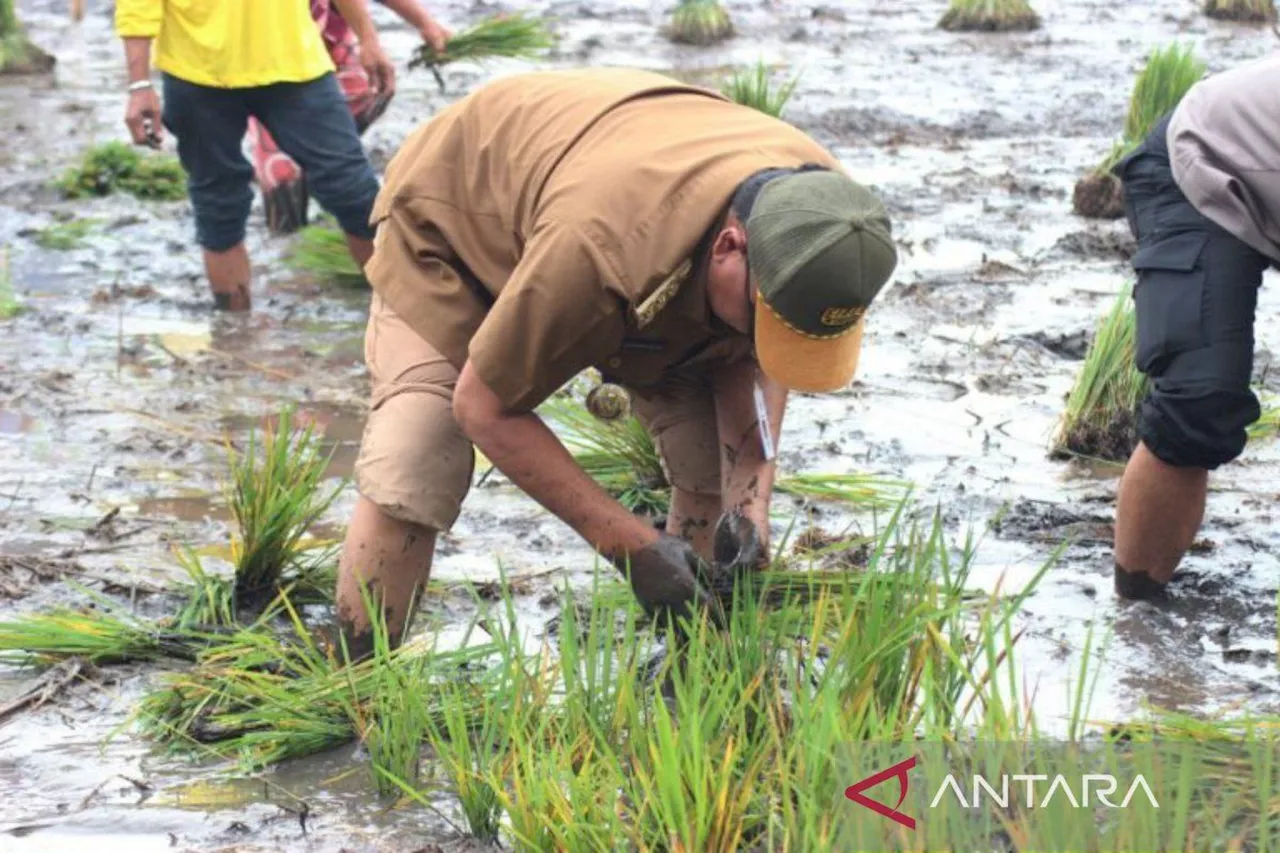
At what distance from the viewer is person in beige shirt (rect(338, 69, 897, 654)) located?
3006mm

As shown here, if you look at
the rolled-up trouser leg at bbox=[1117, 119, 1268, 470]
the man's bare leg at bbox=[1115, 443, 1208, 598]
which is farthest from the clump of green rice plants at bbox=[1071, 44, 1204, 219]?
the rolled-up trouser leg at bbox=[1117, 119, 1268, 470]

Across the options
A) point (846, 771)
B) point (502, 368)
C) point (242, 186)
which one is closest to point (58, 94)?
point (242, 186)

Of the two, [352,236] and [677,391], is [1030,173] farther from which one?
[677,391]

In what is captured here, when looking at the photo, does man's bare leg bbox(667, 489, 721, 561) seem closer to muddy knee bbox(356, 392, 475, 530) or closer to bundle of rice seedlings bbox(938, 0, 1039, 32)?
muddy knee bbox(356, 392, 475, 530)

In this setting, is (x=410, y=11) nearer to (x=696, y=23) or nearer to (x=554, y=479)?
(x=554, y=479)

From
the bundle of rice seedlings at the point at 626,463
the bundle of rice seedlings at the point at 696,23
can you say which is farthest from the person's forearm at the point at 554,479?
the bundle of rice seedlings at the point at 696,23

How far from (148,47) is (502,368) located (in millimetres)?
3152

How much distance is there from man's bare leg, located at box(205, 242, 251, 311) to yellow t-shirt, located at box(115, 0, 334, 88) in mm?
698

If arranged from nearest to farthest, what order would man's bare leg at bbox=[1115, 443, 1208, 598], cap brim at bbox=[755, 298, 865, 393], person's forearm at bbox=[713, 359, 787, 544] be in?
cap brim at bbox=[755, 298, 865, 393]
person's forearm at bbox=[713, 359, 787, 544]
man's bare leg at bbox=[1115, 443, 1208, 598]

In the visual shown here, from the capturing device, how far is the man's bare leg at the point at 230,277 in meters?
6.36

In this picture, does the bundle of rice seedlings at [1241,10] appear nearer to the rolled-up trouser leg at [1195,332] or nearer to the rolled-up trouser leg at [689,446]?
the rolled-up trouser leg at [1195,332]

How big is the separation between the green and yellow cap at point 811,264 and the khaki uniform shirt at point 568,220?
0.51ft

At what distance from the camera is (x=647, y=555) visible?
129 inches

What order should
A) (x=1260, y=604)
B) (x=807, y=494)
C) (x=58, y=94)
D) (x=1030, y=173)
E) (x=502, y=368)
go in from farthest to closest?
1. (x=58, y=94)
2. (x=1030, y=173)
3. (x=807, y=494)
4. (x=1260, y=604)
5. (x=502, y=368)
